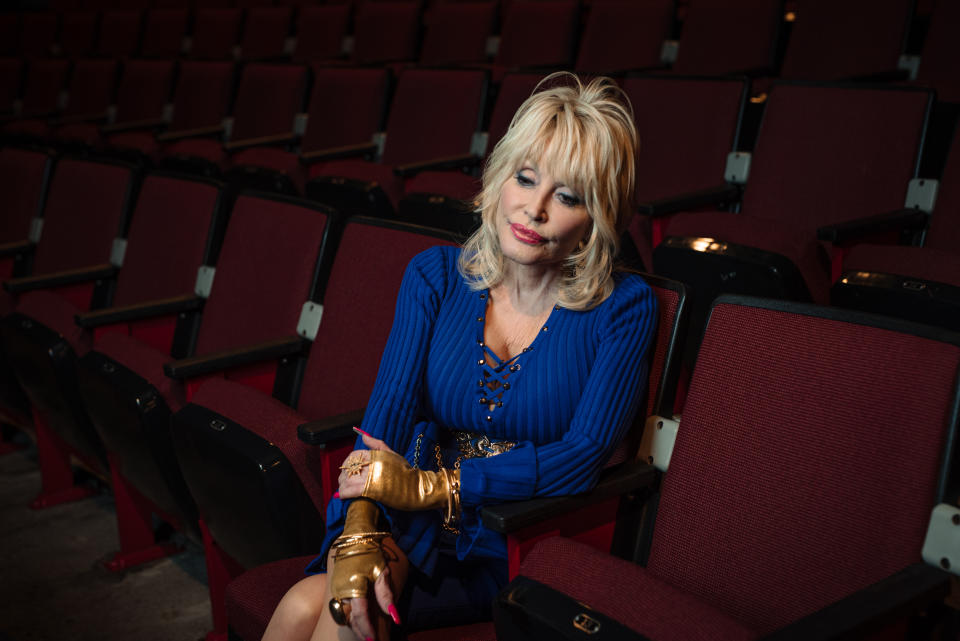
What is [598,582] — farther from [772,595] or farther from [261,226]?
[261,226]

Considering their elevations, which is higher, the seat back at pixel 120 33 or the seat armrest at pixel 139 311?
the seat back at pixel 120 33

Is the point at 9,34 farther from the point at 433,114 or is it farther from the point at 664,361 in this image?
the point at 664,361

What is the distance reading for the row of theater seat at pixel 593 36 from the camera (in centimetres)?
64

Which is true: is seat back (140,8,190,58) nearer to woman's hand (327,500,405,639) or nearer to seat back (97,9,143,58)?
seat back (97,9,143,58)

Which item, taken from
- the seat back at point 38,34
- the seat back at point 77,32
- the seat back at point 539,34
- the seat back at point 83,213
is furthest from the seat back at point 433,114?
the seat back at point 38,34

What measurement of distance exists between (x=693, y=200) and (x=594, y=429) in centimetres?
29

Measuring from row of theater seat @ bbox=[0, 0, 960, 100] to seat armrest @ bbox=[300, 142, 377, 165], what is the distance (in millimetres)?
139

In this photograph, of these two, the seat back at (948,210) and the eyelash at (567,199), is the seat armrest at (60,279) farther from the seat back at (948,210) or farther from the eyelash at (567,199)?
the seat back at (948,210)

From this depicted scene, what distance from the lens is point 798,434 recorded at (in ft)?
0.84

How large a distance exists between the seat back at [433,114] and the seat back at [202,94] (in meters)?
0.33

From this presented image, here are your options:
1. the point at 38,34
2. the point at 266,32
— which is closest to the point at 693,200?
the point at 266,32

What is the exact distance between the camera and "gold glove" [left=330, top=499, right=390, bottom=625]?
257 mm

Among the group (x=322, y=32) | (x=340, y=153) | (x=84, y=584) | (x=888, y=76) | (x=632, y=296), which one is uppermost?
(x=322, y=32)

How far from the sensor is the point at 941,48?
604 mm
